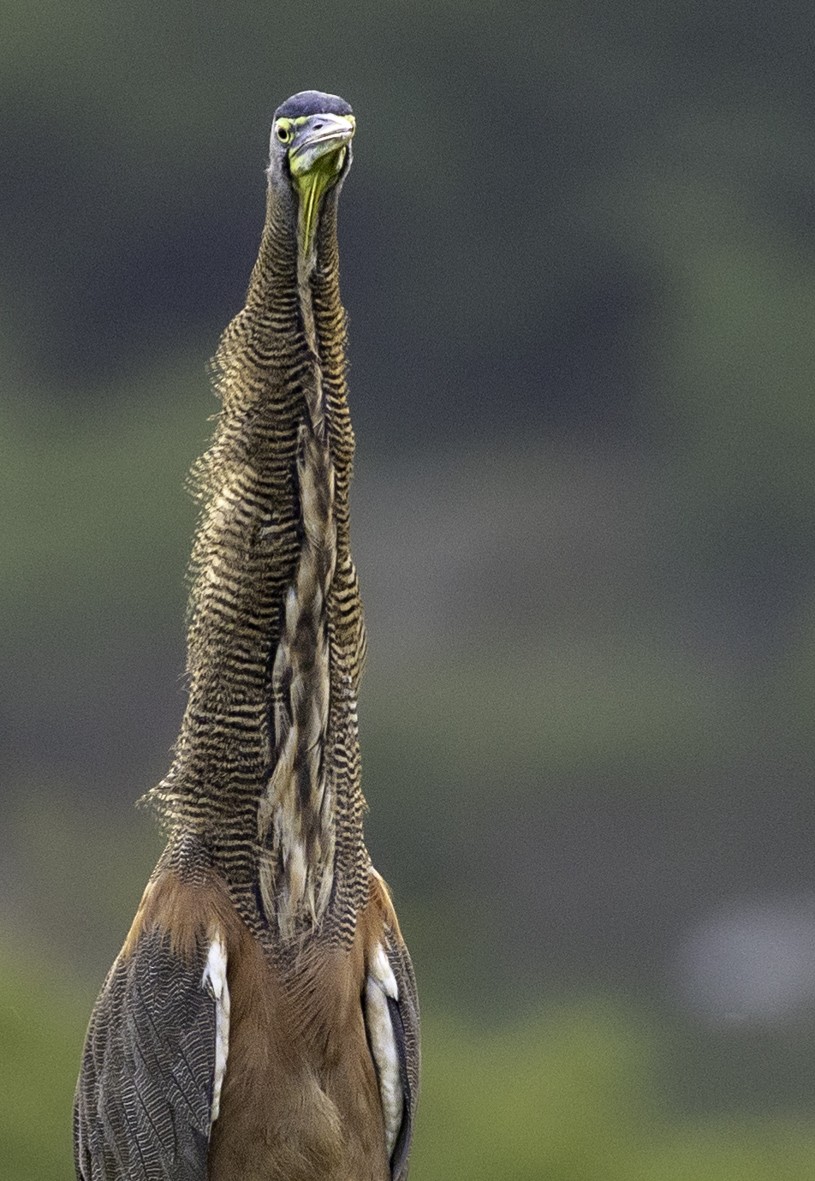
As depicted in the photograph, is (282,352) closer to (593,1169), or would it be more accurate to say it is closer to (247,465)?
(247,465)

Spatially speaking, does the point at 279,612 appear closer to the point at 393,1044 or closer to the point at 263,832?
the point at 263,832

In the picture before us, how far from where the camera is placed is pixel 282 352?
1362 millimetres

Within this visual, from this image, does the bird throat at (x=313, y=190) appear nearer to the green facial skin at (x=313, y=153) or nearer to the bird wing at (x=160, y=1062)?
the green facial skin at (x=313, y=153)

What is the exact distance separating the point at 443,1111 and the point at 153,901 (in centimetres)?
191

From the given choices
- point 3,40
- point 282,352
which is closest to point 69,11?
point 3,40

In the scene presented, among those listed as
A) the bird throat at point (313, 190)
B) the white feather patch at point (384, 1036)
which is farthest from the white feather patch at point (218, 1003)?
the bird throat at point (313, 190)

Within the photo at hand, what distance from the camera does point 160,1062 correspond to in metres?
1.44

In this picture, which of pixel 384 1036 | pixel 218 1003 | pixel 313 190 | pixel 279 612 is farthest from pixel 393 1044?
pixel 313 190

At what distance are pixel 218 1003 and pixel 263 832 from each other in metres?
0.15

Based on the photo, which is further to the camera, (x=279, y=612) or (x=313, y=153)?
(x=279, y=612)

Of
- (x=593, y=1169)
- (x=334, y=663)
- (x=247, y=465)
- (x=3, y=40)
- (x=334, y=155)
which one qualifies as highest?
(x=3, y=40)

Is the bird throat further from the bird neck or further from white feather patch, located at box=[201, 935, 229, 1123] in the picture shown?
white feather patch, located at box=[201, 935, 229, 1123]

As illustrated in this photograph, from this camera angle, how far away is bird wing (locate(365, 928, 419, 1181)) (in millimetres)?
1516

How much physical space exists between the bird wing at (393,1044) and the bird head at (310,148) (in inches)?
26.7
